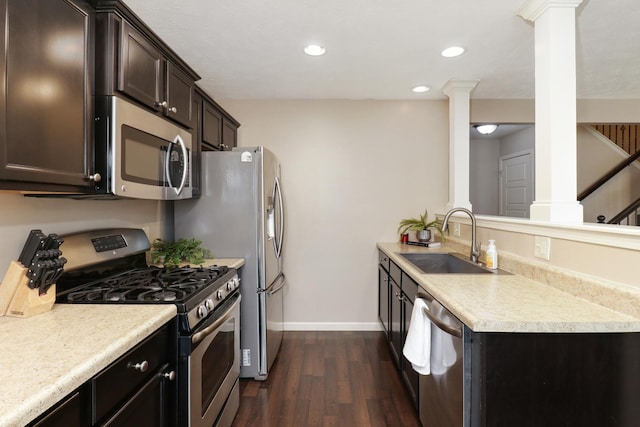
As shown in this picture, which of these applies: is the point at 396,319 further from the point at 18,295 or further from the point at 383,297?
the point at 18,295

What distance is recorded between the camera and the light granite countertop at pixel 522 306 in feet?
3.80

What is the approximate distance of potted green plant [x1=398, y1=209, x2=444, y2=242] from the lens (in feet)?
10.8

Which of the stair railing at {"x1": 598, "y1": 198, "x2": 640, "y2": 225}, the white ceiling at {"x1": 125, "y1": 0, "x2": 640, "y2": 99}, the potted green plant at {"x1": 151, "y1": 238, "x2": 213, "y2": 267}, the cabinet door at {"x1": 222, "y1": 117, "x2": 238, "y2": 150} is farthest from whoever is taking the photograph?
the stair railing at {"x1": 598, "y1": 198, "x2": 640, "y2": 225}

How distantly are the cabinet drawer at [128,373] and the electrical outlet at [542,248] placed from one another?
178 centimetres

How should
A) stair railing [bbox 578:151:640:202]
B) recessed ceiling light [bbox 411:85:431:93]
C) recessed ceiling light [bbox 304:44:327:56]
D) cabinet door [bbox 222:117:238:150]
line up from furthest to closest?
stair railing [bbox 578:151:640:202]
recessed ceiling light [bbox 411:85:431:93]
cabinet door [bbox 222:117:238:150]
recessed ceiling light [bbox 304:44:327:56]

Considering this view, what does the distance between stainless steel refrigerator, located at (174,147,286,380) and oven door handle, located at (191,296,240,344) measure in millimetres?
525

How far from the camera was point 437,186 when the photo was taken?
366 centimetres

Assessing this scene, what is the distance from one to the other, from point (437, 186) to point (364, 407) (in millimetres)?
2287

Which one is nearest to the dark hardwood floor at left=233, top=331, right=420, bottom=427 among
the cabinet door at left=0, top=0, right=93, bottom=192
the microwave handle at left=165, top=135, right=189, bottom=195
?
the microwave handle at left=165, top=135, right=189, bottom=195

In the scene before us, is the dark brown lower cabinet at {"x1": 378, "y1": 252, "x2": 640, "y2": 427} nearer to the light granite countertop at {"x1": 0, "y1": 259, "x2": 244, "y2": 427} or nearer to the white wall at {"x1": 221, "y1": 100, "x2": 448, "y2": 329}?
the light granite countertop at {"x1": 0, "y1": 259, "x2": 244, "y2": 427}

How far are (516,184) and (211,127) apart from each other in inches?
174

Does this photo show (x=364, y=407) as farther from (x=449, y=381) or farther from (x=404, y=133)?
(x=404, y=133)

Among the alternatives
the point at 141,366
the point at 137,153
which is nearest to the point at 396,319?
the point at 141,366

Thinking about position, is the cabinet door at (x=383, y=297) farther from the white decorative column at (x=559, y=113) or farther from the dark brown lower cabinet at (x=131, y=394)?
the dark brown lower cabinet at (x=131, y=394)
